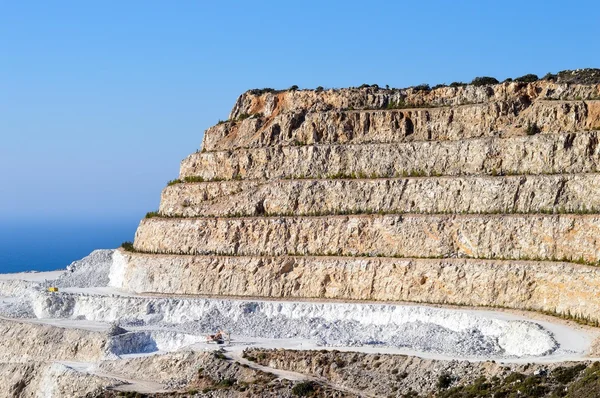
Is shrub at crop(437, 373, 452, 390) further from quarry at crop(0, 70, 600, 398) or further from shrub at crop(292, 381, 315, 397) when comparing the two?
shrub at crop(292, 381, 315, 397)

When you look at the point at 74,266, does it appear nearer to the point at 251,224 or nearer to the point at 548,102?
the point at 251,224

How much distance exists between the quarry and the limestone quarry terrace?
13 centimetres

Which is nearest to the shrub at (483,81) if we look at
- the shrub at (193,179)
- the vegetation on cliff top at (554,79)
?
the vegetation on cliff top at (554,79)

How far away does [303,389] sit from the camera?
168 ft

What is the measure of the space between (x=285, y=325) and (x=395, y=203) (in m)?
9.96

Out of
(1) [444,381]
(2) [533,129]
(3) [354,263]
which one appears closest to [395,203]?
(3) [354,263]

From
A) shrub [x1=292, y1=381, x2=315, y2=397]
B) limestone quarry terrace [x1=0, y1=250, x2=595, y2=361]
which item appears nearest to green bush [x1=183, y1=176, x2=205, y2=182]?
limestone quarry terrace [x1=0, y1=250, x2=595, y2=361]

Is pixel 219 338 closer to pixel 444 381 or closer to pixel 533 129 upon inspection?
pixel 444 381

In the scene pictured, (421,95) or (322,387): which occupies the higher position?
(421,95)

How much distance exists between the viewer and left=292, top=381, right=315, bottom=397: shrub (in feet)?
167

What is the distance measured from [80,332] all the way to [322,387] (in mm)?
20094

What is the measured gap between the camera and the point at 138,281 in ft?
244

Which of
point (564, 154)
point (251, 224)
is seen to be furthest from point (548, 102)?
point (251, 224)

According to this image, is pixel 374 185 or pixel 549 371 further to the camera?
pixel 374 185
